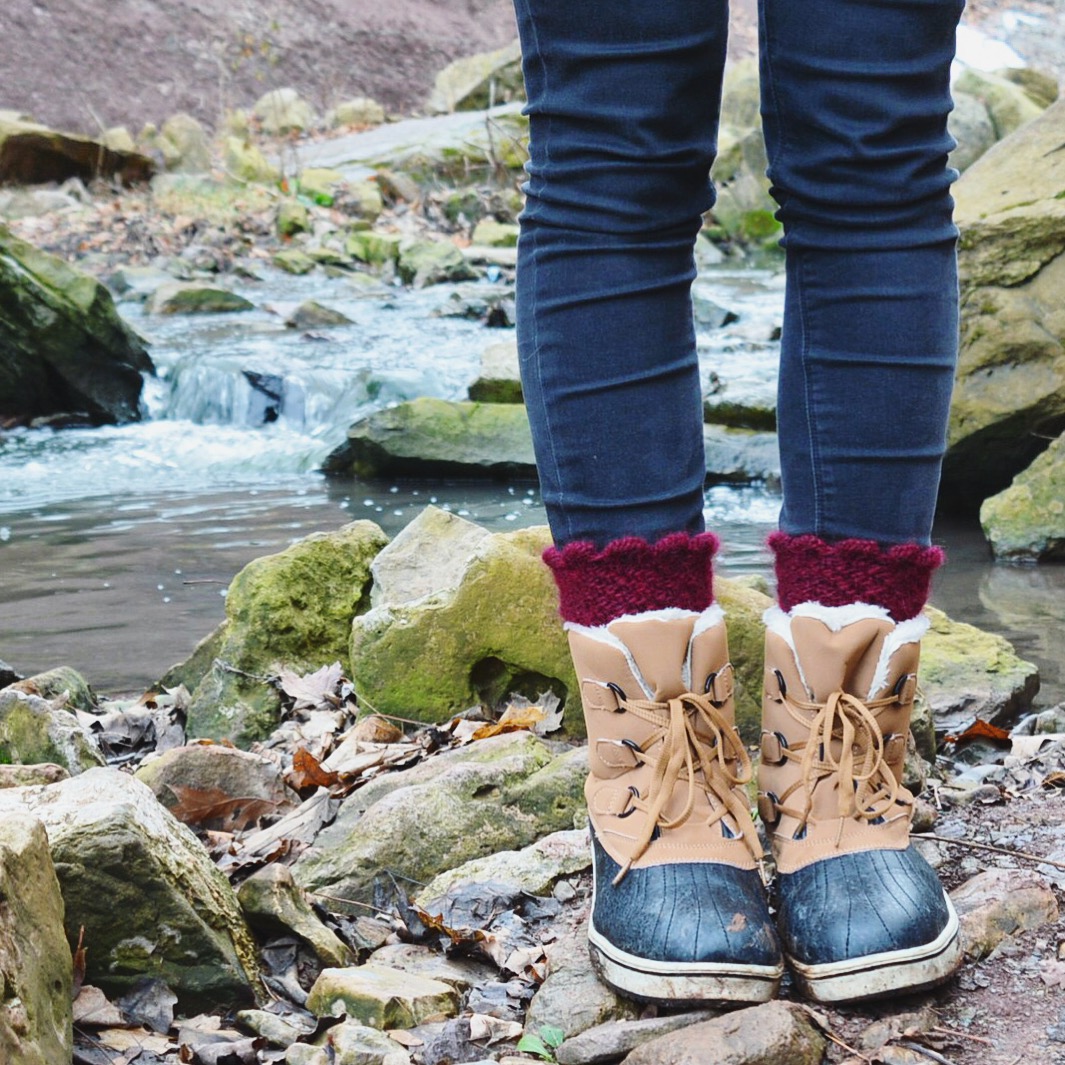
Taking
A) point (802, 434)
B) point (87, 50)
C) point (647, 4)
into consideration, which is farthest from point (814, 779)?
point (87, 50)

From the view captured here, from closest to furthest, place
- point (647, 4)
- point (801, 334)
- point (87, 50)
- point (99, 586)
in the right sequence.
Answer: point (647, 4) < point (801, 334) < point (99, 586) < point (87, 50)

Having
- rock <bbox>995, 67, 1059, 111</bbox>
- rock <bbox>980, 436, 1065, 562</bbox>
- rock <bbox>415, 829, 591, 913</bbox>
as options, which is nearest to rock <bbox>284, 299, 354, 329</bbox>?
rock <bbox>980, 436, 1065, 562</bbox>

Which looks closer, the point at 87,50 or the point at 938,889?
the point at 938,889

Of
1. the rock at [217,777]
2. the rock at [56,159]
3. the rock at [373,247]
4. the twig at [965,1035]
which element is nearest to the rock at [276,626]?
the rock at [217,777]

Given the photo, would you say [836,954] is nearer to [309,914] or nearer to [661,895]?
[661,895]

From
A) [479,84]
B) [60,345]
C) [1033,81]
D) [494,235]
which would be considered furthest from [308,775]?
[479,84]

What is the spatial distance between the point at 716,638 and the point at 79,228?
12.9 metres

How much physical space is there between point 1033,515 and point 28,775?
346cm

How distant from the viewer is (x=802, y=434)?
1455 millimetres

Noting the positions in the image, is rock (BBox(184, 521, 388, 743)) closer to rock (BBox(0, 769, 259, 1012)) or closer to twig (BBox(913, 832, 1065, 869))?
rock (BBox(0, 769, 259, 1012))

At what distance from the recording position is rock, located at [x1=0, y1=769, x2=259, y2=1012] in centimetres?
144

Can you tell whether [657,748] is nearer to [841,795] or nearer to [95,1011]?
[841,795]

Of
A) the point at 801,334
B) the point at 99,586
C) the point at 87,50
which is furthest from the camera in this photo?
the point at 87,50

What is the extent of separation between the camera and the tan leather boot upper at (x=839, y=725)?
4.71ft
